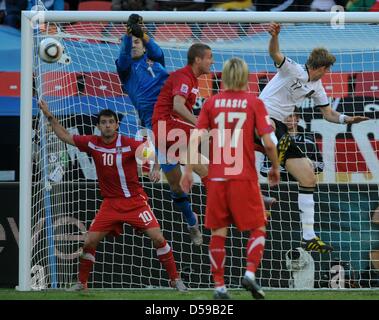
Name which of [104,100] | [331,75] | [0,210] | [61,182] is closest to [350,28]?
[331,75]

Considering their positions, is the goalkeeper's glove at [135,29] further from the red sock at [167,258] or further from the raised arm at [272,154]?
the raised arm at [272,154]

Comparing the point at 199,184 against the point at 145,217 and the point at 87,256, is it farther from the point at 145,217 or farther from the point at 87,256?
the point at 87,256

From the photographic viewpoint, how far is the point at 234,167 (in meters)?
8.56

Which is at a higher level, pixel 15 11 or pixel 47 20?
pixel 15 11

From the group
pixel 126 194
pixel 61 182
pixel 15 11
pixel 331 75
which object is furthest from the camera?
pixel 15 11

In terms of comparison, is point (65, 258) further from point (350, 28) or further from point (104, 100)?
point (350, 28)

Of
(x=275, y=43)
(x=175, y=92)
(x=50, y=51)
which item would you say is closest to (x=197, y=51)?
(x=175, y=92)

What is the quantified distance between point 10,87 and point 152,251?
275cm

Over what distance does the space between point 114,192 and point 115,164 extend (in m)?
0.28

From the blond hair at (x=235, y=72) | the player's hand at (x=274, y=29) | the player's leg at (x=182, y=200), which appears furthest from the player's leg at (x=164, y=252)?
the blond hair at (x=235, y=72)

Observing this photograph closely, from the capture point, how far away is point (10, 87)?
42.2 feet

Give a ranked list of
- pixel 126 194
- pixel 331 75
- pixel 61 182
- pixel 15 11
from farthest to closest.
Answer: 1. pixel 15 11
2. pixel 331 75
3. pixel 61 182
4. pixel 126 194

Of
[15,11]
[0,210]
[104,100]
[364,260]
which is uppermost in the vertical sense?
[15,11]

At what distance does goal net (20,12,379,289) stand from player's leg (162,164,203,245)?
693mm
